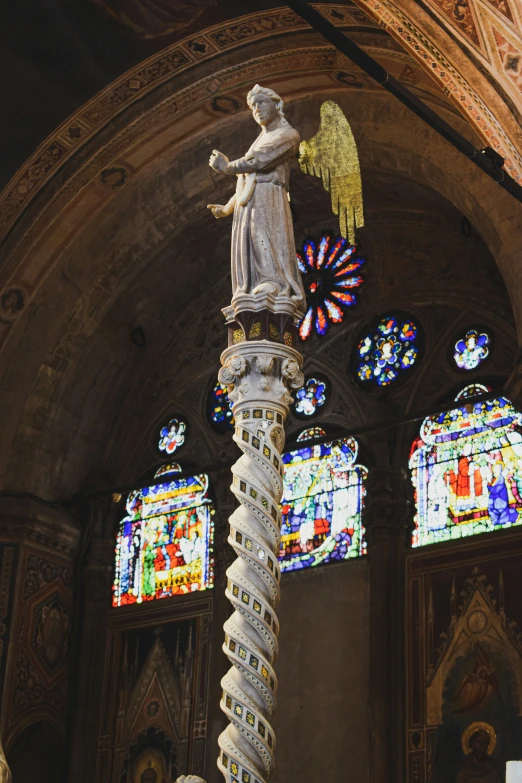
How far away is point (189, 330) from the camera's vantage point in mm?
17781

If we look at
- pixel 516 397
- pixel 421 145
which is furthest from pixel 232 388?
pixel 421 145

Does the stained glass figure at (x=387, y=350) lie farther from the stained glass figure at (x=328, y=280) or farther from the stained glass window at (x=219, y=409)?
the stained glass window at (x=219, y=409)

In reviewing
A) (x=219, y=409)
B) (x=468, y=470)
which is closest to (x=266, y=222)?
(x=468, y=470)

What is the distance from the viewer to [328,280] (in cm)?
1697

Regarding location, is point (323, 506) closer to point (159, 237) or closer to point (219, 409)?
point (219, 409)

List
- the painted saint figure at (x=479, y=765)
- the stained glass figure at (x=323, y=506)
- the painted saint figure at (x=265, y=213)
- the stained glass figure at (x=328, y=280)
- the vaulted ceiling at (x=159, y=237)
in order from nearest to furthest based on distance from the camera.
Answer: the painted saint figure at (x=265, y=213), the painted saint figure at (x=479, y=765), the vaulted ceiling at (x=159, y=237), the stained glass figure at (x=323, y=506), the stained glass figure at (x=328, y=280)

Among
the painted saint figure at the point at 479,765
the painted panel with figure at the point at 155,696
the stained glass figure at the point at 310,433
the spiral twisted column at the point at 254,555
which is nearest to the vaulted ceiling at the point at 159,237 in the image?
the stained glass figure at the point at 310,433

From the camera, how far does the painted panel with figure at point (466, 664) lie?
44.4ft

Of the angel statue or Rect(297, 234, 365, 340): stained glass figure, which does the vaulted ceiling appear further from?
the angel statue

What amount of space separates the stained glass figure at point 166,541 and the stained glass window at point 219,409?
0.67 metres

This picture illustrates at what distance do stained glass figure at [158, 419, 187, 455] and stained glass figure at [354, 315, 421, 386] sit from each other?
8.07ft

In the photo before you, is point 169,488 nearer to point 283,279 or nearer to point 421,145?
point 421,145

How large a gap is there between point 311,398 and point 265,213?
6984mm

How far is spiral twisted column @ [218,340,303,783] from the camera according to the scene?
836cm
